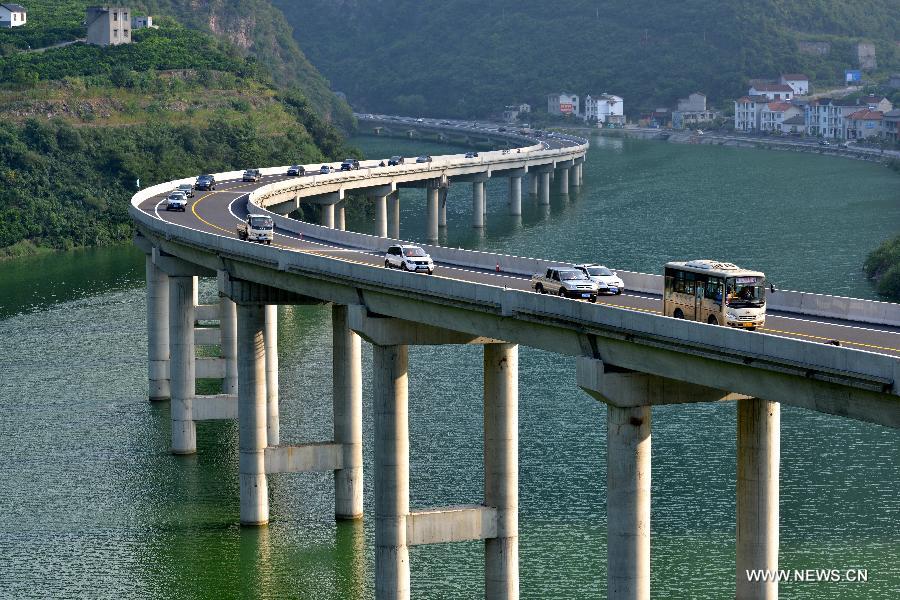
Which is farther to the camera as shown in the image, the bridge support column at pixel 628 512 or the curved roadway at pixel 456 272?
the bridge support column at pixel 628 512

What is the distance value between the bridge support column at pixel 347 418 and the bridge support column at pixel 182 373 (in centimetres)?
1395

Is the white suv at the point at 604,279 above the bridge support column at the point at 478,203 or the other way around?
above

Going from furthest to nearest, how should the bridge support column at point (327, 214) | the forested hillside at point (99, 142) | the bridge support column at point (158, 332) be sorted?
the forested hillside at point (99, 142)
the bridge support column at point (327, 214)
the bridge support column at point (158, 332)

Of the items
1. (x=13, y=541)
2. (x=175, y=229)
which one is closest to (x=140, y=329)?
(x=175, y=229)

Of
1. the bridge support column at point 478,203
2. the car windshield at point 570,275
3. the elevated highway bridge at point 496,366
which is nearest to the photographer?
the elevated highway bridge at point 496,366

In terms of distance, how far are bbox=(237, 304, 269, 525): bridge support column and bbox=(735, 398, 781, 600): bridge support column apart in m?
26.3

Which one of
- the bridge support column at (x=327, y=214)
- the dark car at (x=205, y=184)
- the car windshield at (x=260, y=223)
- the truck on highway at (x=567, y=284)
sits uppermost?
the truck on highway at (x=567, y=284)

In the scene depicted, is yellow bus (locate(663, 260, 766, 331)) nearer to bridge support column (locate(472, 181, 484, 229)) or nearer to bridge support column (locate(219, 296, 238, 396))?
bridge support column (locate(219, 296, 238, 396))

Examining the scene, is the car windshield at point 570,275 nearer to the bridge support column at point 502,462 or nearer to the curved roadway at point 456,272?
the curved roadway at point 456,272

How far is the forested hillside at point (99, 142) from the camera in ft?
539

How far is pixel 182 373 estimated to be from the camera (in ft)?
267

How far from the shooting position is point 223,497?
74.2m

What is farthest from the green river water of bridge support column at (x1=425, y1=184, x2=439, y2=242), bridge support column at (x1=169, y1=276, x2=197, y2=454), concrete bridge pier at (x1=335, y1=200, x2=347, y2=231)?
bridge support column at (x1=425, y1=184, x2=439, y2=242)

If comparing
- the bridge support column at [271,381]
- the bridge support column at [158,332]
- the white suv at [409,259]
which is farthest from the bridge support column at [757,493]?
the bridge support column at [158,332]
